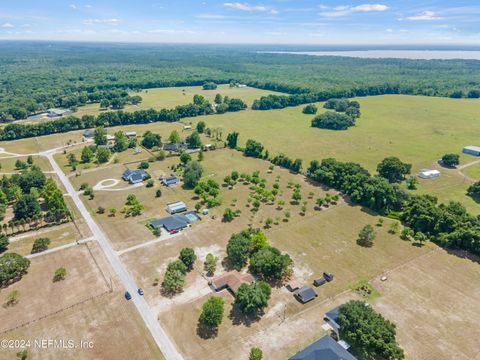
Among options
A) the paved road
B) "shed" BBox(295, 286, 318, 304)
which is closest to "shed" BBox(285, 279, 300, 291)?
"shed" BBox(295, 286, 318, 304)

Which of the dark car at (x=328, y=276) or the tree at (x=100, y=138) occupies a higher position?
the tree at (x=100, y=138)

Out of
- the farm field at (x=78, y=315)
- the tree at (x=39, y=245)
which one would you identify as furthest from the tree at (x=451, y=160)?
the tree at (x=39, y=245)

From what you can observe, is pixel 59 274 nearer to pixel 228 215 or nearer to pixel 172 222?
pixel 172 222

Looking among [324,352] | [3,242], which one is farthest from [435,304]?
[3,242]

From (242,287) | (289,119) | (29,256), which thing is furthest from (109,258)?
(289,119)

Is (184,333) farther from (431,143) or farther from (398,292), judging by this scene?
(431,143)

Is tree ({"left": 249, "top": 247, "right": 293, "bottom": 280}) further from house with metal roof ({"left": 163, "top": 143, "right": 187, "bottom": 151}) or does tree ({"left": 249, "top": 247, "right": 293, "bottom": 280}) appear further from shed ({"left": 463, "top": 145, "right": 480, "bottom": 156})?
shed ({"left": 463, "top": 145, "right": 480, "bottom": 156})

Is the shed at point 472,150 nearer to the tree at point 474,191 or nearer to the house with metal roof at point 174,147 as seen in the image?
the tree at point 474,191

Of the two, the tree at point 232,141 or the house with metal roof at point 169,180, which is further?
the tree at point 232,141
